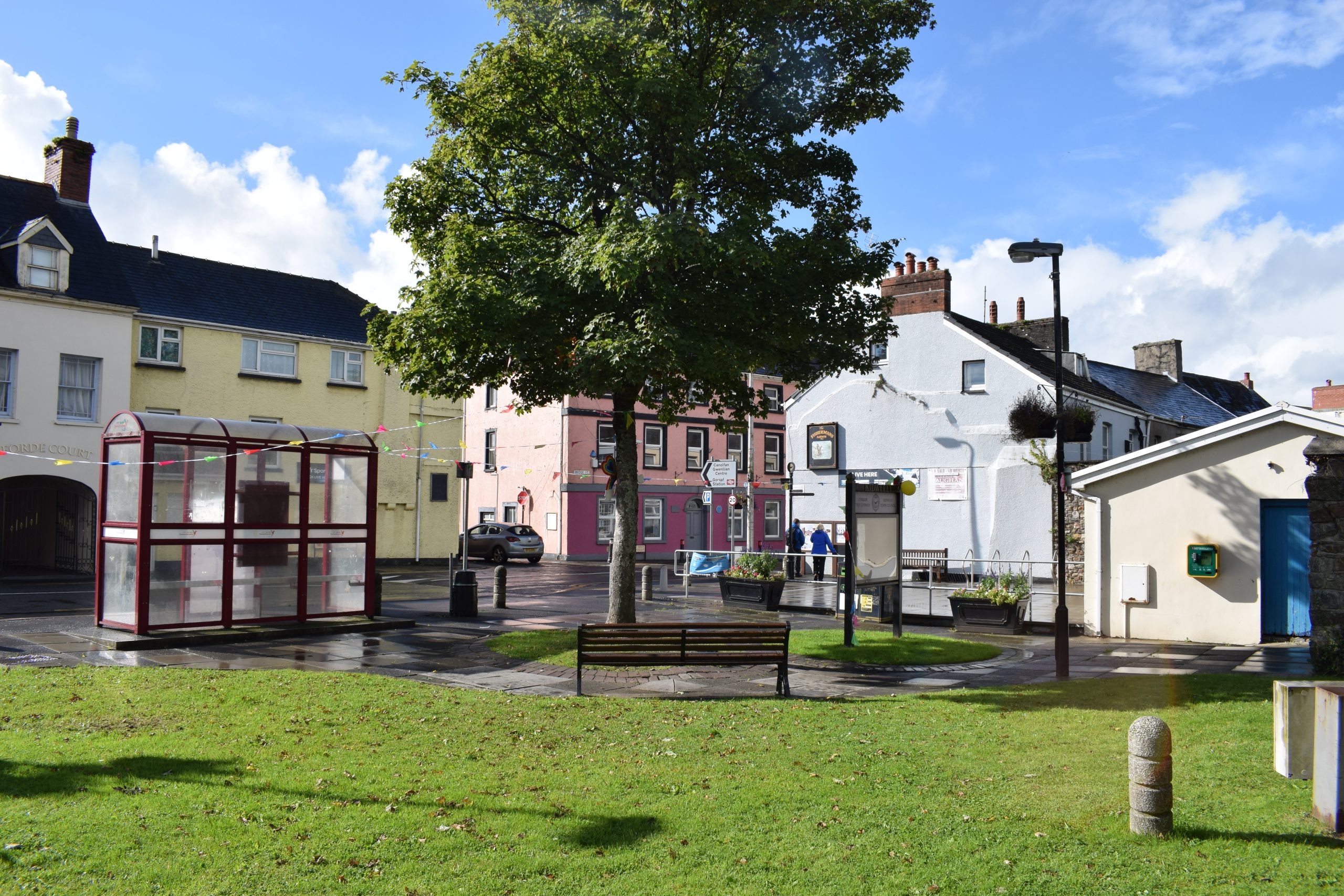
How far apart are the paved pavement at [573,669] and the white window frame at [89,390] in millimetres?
12299

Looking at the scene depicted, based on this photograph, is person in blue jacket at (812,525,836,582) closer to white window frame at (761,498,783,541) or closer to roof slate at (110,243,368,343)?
roof slate at (110,243,368,343)

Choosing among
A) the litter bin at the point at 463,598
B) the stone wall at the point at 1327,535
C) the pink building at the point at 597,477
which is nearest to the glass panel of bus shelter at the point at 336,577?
the litter bin at the point at 463,598

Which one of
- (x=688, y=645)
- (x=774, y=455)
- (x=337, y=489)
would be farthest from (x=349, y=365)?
(x=688, y=645)

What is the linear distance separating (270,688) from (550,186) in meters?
8.20

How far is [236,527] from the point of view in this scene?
16578 mm

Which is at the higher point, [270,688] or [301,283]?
[301,283]

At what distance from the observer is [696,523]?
50.1 m

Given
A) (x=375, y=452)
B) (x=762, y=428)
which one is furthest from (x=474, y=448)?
(x=375, y=452)

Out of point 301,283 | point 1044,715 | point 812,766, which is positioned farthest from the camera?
point 301,283

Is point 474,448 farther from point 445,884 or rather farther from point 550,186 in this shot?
point 445,884

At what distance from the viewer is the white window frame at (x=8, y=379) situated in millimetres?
27406

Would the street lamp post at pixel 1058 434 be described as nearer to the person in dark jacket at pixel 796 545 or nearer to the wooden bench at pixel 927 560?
the person in dark jacket at pixel 796 545

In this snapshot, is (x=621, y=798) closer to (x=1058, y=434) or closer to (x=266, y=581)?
(x=1058, y=434)

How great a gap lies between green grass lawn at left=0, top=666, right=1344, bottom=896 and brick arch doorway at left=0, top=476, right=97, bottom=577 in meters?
22.1
